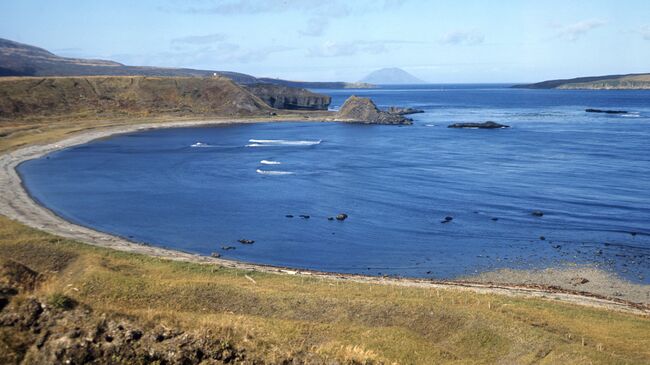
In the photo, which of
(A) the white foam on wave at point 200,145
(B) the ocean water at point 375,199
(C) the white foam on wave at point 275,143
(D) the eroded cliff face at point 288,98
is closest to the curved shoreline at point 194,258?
(B) the ocean water at point 375,199

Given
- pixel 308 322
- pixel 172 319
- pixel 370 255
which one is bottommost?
pixel 370 255

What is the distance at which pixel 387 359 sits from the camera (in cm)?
1803

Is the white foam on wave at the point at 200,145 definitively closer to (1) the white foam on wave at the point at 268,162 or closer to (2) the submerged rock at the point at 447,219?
(1) the white foam on wave at the point at 268,162

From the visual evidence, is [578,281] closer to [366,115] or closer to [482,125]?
[482,125]

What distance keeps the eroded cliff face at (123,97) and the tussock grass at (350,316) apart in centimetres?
10368

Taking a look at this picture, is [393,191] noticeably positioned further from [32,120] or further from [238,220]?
[32,120]

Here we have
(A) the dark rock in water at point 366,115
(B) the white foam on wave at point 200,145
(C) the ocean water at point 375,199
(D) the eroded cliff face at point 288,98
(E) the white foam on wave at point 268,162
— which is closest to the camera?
(C) the ocean water at point 375,199

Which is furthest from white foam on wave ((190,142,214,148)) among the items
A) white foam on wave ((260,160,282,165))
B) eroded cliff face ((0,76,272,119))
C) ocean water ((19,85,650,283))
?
eroded cliff face ((0,76,272,119))

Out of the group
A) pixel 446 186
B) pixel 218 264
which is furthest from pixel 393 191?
pixel 218 264

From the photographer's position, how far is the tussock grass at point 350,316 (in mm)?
19080

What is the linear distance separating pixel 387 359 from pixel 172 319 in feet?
20.8

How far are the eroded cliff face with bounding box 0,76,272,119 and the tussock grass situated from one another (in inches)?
4082

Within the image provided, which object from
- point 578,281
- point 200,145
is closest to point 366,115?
point 200,145

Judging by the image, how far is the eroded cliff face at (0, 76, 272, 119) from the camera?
130 m
